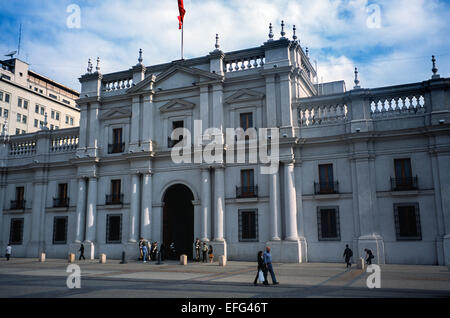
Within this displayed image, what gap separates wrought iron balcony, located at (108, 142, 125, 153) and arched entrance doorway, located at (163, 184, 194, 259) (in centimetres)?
587

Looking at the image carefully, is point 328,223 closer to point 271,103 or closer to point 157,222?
point 271,103

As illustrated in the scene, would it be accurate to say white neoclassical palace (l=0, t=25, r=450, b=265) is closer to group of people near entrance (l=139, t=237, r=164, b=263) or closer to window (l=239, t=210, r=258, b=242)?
window (l=239, t=210, r=258, b=242)

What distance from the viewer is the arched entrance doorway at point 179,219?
107 feet

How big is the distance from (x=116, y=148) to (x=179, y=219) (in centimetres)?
840

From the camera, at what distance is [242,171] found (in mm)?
30578

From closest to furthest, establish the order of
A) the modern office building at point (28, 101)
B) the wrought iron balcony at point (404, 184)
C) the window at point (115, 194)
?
the wrought iron balcony at point (404, 184)
the window at point (115, 194)
the modern office building at point (28, 101)

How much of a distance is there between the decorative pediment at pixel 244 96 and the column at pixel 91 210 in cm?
1395

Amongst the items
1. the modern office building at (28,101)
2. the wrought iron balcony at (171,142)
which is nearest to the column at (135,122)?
the wrought iron balcony at (171,142)

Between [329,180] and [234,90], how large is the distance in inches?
407

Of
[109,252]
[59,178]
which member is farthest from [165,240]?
[59,178]

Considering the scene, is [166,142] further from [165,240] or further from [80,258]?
[80,258]

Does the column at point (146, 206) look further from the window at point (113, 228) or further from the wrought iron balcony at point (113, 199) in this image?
the window at point (113, 228)

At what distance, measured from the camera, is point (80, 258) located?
32.2 metres
